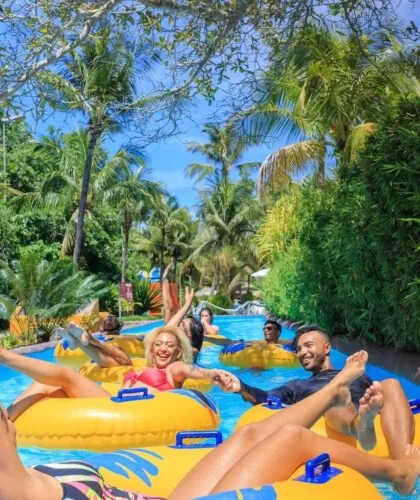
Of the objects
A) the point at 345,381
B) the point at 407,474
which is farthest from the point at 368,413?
the point at 407,474

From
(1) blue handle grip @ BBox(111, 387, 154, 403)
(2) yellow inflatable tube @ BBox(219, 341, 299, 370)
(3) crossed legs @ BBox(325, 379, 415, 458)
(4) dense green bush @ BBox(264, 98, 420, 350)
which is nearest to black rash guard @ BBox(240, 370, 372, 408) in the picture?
(3) crossed legs @ BBox(325, 379, 415, 458)

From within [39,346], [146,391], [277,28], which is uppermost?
[277,28]

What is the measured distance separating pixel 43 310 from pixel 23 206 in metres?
10.8

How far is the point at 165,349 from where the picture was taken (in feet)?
17.1

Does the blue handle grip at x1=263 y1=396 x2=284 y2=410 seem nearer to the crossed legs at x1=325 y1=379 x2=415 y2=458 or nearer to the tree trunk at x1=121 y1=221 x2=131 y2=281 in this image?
the crossed legs at x1=325 y1=379 x2=415 y2=458

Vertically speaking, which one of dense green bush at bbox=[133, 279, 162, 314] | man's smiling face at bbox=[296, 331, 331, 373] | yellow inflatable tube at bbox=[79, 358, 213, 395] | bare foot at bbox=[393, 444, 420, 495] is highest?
man's smiling face at bbox=[296, 331, 331, 373]

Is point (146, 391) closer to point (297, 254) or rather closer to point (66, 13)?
point (66, 13)

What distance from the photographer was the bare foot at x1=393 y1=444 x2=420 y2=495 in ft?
10.2

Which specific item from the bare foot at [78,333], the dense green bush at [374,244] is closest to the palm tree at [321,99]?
the dense green bush at [374,244]

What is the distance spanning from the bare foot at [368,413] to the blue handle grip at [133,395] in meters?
1.96

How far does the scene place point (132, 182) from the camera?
23.0 m

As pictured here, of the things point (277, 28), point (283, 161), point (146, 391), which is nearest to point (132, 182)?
point (283, 161)

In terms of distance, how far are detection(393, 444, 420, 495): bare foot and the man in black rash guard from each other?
0.56 ft

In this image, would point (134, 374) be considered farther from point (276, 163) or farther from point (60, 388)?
point (276, 163)
